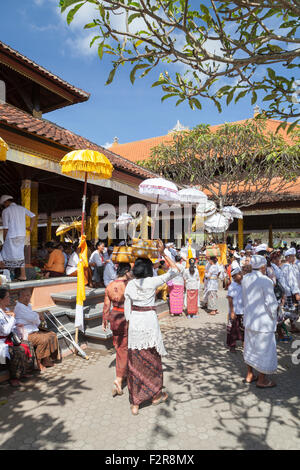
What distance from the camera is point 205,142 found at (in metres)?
15.6

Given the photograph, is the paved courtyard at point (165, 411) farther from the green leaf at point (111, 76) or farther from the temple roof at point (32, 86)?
the temple roof at point (32, 86)

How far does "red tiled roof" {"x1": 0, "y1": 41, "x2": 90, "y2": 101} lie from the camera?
25.5ft

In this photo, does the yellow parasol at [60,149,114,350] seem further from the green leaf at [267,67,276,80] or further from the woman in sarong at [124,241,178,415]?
the green leaf at [267,67,276,80]

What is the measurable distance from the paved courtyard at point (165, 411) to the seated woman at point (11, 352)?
0.19 meters

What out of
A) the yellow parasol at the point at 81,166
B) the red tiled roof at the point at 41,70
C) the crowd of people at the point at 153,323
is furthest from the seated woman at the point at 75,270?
the red tiled roof at the point at 41,70

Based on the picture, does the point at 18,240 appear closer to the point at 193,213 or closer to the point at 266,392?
the point at 266,392

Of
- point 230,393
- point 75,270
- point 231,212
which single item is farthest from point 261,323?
point 231,212

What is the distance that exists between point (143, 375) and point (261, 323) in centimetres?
171

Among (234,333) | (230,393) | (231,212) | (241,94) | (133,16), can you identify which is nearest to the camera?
(133,16)

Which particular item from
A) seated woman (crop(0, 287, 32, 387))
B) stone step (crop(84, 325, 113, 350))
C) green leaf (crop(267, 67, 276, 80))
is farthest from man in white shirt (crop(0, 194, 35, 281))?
green leaf (crop(267, 67, 276, 80))

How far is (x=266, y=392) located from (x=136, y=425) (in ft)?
5.99

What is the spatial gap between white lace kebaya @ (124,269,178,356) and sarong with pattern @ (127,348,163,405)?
0.37 ft

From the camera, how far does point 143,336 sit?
351cm

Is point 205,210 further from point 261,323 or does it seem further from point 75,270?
point 261,323
